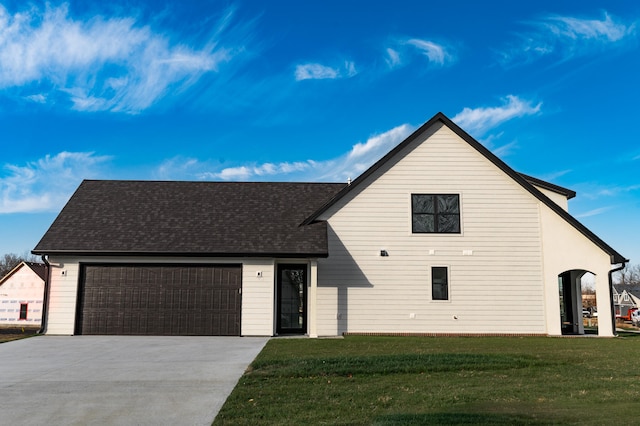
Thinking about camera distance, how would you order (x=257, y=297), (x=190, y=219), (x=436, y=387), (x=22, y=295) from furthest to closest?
1. (x=22, y=295)
2. (x=190, y=219)
3. (x=257, y=297)
4. (x=436, y=387)

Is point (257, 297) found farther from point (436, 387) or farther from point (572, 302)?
point (572, 302)

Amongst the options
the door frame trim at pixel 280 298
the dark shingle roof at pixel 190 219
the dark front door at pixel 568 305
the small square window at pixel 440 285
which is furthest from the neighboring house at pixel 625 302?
the dark shingle roof at pixel 190 219

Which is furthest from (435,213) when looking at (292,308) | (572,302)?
(572,302)

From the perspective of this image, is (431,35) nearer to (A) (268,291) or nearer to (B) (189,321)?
(A) (268,291)

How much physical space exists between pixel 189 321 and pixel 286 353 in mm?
5861

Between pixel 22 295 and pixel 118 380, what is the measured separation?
28951 millimetres

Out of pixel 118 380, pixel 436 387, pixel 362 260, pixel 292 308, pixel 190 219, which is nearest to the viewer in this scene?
pixel 436 387

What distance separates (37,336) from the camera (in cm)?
1478

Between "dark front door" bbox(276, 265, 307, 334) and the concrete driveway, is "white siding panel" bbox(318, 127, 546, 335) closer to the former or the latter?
"dark front door" bbox(276, 265, 307, 334)

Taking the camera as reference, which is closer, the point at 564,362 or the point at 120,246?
the point at 564,362

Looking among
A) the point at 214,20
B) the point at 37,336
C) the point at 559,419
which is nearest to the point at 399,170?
the point at 214,20

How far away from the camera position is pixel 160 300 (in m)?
15.3

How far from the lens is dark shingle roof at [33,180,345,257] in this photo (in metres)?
15.2

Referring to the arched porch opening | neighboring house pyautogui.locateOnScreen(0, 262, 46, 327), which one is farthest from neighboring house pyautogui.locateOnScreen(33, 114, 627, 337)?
neighboring house pyautogui.locateOnScreen(0, 262, 46, 327)
